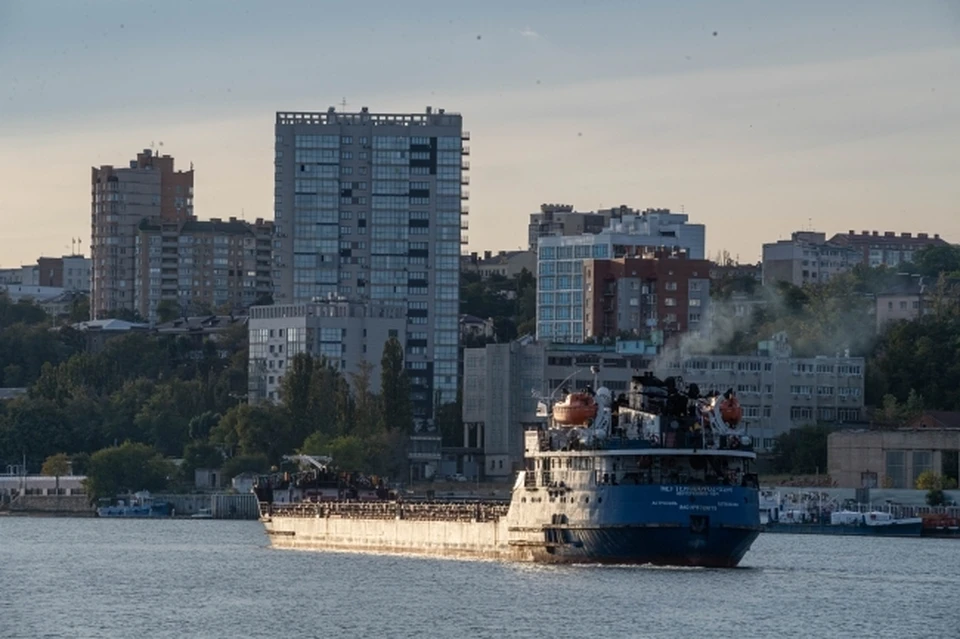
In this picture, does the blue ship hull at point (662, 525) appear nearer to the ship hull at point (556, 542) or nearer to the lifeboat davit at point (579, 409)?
the ship hull at point (556, 542)

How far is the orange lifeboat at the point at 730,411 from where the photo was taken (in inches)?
4348

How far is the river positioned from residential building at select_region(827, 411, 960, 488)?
189 ft

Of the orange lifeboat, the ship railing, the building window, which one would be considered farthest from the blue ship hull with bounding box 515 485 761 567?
the building window

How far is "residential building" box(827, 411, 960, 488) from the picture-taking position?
19550 centimetres

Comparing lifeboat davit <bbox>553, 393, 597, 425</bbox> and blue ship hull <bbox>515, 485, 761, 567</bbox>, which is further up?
lifeboat davit <bbox>553, 393, 597, 425</bbox>

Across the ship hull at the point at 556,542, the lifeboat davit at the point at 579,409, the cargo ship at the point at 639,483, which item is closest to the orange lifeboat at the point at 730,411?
the cargo ship at the point at 639,483

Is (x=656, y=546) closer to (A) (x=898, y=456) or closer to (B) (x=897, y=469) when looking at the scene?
(A) (x=898, y=456)

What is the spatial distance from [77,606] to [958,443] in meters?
107

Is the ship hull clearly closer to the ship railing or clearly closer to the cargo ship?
the cargo ship

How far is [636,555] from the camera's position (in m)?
108

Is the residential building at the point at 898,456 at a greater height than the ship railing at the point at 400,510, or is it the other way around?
the residential building at the point at 898,456

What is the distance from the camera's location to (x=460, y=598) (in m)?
101

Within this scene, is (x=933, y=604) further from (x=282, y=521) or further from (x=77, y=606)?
(x=282, y=521)

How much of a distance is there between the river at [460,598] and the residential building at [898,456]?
189ft
